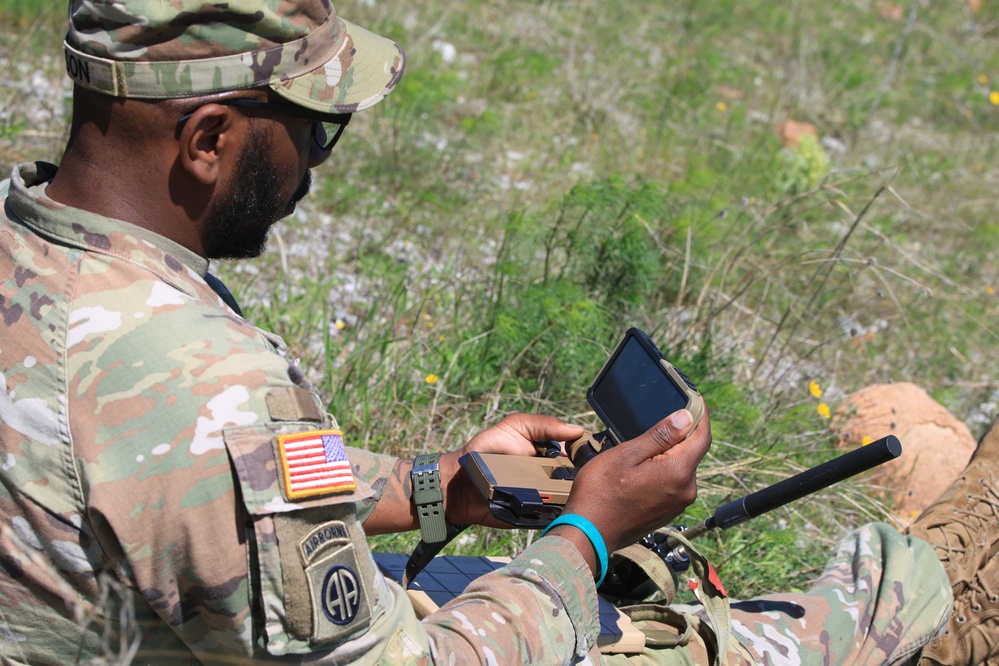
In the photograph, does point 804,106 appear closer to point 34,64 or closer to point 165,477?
point 34,64

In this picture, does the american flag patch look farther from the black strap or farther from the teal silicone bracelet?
the black strap

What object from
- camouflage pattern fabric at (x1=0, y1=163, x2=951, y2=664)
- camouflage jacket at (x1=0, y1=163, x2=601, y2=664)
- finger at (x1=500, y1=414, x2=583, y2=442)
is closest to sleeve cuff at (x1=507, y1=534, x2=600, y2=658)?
camouflage pattern fabric at (x1=0, y1=163, x2=951, y2=664)

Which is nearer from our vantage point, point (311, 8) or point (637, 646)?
point (311, 8)

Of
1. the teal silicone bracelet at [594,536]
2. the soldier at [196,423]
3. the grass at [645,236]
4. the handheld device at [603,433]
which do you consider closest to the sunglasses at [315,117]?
the soldier at [196,423]

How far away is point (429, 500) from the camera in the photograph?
2035mm

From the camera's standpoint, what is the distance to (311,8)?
1.57m

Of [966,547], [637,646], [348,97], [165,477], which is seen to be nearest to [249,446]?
[165,477]

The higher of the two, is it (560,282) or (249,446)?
(249,446)

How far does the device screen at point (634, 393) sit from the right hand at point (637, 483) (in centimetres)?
9

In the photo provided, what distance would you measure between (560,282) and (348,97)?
1.86 meters

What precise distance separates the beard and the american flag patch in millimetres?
423

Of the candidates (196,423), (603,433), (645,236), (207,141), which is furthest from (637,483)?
(645,236)

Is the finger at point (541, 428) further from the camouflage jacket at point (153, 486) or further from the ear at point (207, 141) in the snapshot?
the ear at point (207, 141)

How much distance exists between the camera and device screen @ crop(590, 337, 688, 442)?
182cm
